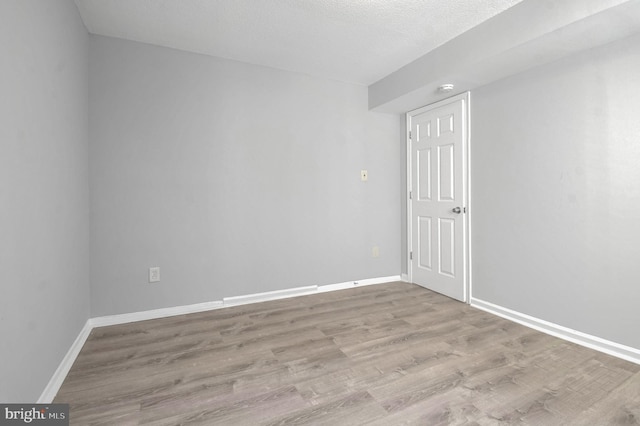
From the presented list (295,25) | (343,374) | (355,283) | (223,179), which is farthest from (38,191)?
(355,283)

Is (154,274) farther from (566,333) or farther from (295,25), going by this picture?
(566,333)

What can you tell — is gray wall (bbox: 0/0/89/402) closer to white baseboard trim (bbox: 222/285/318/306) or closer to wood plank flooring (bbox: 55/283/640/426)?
wood plank flooring (bbox: 55/283/640/426)

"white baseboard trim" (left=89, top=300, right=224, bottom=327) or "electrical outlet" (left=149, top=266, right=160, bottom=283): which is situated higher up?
"electrical outlet" (left=149, top=266, right=160, bottom=283)

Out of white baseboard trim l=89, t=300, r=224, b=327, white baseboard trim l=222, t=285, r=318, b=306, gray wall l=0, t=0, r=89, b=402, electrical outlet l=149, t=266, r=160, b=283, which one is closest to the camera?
gray wall l=0, t=0, r=89, b=402

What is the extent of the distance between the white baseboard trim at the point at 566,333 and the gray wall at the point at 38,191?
3405mm

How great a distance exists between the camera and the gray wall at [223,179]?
2.69 meters

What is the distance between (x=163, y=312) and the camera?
288 centimetres

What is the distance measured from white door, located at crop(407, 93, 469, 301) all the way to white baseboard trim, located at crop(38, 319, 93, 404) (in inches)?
134

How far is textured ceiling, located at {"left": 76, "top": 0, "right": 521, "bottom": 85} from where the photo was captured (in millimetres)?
2275

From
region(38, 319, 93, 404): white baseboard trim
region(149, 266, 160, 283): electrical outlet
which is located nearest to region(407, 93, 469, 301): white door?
region(149, 266, 160, 283): electrical outlet

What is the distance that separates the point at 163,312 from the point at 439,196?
10.4ft

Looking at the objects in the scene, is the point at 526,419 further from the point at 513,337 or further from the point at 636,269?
the point at 636,269

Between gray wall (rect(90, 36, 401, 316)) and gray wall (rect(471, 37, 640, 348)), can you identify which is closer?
gray wall (rect(471, 37, 640, 348))

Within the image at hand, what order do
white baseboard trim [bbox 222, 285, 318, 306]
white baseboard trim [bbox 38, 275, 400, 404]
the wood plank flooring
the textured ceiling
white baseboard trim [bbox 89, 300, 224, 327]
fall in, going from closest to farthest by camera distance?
the wood plank flooring < white baseboard trim [bbox 38, 275, 400, 404] < the textured ceiling < white baseboard trim [bbox 89, 300, 224, 327] < white baseboard trim [bbox 222, 285, 318, 306]
